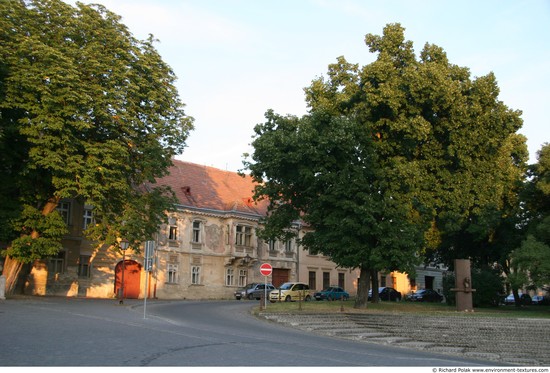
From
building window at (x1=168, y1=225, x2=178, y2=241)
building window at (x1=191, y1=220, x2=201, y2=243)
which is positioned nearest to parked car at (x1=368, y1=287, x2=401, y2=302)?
building window at (x1=191, y1=220, x2=201, y2=243)

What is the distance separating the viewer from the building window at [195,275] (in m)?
47.4

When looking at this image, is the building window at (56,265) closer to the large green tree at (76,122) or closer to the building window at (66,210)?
the building window at (66,210)

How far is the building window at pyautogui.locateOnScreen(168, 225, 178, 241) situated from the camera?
46.3m

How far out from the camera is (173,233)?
4672cm

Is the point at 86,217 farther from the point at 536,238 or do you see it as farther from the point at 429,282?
the point at 429,282

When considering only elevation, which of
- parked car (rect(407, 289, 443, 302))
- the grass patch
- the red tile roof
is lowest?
parked car (rect(407, 289, 443, 302))

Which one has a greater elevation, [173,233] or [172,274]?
[173,233]

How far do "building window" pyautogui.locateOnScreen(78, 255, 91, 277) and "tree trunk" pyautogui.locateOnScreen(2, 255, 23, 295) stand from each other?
29.9ft

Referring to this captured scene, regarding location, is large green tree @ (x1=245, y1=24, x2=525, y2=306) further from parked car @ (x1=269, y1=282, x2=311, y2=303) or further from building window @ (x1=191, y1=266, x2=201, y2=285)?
building window @ (x1=191, y1=266, x2=201, y2=285)

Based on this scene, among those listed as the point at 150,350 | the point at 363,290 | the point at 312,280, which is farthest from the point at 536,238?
the point at 312,280

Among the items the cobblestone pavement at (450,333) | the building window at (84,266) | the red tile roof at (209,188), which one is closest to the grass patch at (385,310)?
the cobblestone pavement at (450,333)

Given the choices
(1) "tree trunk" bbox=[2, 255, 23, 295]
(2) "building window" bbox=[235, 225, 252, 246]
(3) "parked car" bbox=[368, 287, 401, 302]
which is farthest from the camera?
(3) "parked car" bbox=[368, 287, 401, 302]

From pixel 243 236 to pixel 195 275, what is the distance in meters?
5.74

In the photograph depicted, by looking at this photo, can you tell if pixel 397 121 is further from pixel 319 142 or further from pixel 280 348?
pixel 280 348
